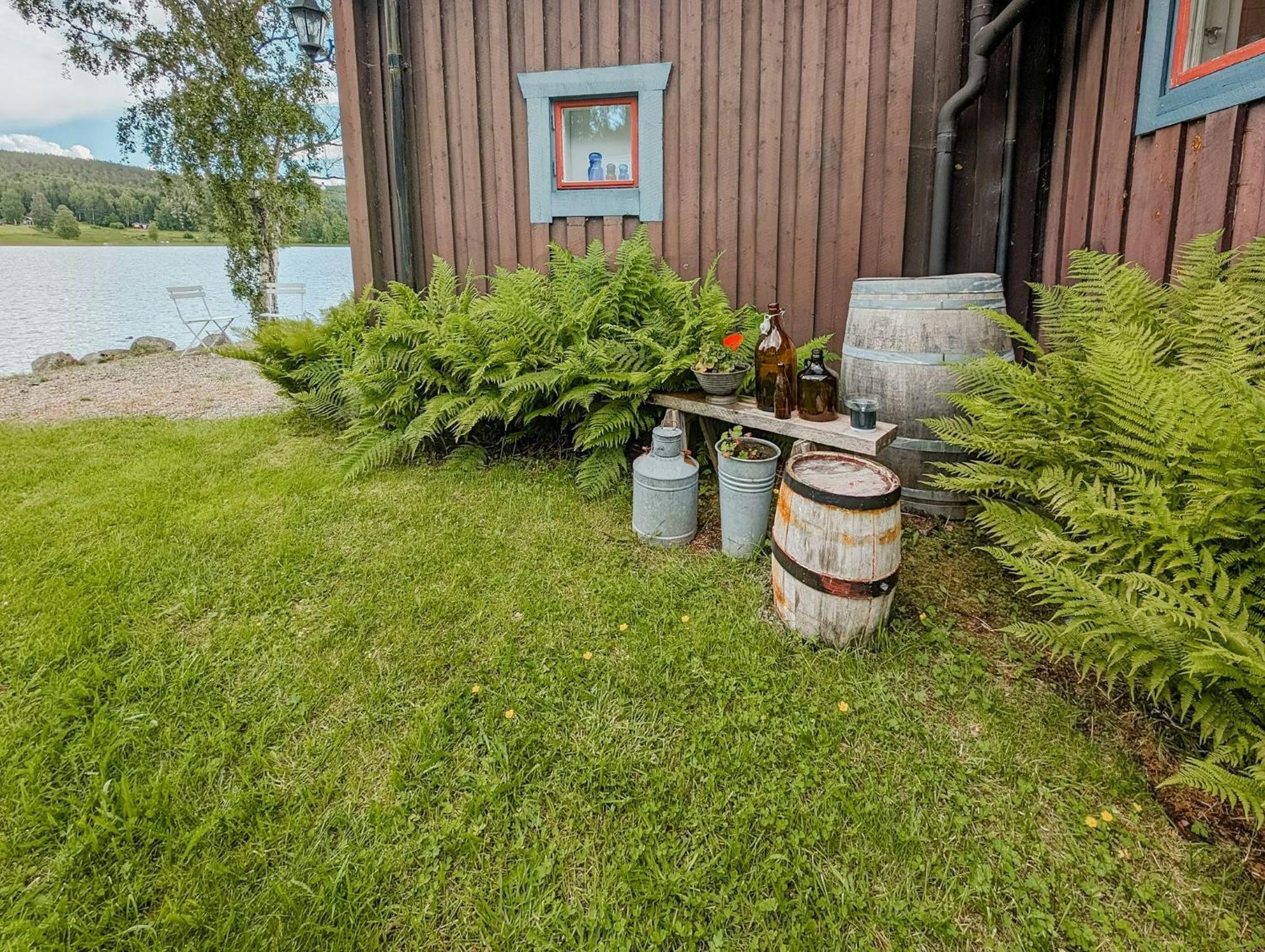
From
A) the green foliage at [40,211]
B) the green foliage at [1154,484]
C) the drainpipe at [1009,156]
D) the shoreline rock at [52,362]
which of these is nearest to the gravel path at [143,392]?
the shoreline rock at [52,362]

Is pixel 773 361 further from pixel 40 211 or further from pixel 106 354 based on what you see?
pixel 40 211

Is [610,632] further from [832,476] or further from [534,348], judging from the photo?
[534,348]

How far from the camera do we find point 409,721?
1.60m

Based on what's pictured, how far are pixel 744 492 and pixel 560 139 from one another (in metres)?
2.93

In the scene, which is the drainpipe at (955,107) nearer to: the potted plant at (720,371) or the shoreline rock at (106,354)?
the potted plant at (720,371)

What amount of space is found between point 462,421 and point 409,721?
5.74ft

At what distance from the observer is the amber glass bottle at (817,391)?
8.03 ft

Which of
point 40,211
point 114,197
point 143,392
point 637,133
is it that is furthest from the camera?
point 40,211

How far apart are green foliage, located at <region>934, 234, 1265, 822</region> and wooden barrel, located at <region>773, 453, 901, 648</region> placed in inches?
13.7

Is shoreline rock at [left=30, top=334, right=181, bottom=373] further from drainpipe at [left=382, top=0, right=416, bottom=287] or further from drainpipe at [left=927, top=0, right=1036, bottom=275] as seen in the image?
drainpipe at [left=927, top=0, right=1036, bottom=275]

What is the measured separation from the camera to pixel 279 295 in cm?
905

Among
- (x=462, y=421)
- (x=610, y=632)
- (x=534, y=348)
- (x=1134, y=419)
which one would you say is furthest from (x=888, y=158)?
(x=610, y=632)

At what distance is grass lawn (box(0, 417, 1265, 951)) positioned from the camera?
1.13m

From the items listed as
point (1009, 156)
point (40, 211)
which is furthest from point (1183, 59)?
point (40, 211)
